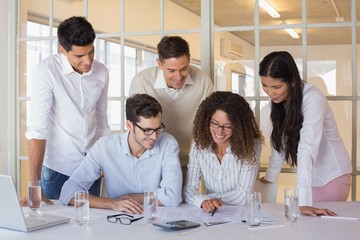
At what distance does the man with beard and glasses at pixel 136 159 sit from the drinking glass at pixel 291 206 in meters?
0.63

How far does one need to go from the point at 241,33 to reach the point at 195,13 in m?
0.34

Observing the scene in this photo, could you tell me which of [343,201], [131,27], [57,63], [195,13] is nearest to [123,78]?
[131,27]

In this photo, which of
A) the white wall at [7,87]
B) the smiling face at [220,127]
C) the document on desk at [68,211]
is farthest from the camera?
the white wall at [7,87]

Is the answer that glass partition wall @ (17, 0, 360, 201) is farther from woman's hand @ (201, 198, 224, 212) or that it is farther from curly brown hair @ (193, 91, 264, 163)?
woman's hand @ (201, 198, 224, 212)

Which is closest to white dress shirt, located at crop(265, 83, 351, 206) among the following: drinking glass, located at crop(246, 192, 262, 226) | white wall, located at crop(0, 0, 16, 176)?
drinking glass, located at crop(246, 192, 262, 226)

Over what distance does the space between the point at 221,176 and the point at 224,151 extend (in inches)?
5.0

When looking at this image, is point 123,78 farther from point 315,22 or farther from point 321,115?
point 321,115

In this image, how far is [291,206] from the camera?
2066 mm

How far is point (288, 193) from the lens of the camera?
2.09 m

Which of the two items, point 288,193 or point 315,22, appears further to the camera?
point 315,22

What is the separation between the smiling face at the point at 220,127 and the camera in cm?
262

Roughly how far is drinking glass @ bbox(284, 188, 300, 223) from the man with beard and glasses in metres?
0.63

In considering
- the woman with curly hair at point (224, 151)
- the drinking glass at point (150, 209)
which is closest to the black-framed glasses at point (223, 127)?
the woman with curly hair at point (224, 151)

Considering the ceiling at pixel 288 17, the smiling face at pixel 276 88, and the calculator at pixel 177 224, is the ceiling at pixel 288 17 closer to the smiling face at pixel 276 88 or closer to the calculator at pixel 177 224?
the smiling face at pixel 276 88
